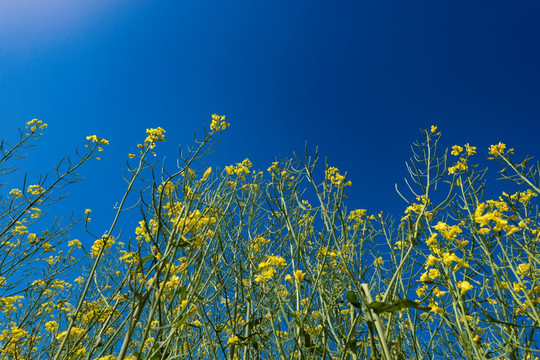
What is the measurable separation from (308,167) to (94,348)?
1.21 m

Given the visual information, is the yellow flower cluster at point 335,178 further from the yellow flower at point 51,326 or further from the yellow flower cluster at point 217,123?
the yellow flower at point 51,326

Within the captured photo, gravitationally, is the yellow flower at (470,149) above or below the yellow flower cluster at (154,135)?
above

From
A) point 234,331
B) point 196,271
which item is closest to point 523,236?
point 234,331

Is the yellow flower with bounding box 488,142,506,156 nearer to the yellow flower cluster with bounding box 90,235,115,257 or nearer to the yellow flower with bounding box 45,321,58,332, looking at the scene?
the yellow flower cluster with bounding box 90,235,115,257

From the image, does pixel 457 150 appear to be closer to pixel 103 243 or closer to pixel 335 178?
pixel 335 178

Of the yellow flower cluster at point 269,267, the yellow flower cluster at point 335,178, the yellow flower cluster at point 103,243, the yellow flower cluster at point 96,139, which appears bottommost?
the yellow flower cluster at point 269,267

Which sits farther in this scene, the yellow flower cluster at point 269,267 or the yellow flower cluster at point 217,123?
the yellow flower cluster at point 217,123

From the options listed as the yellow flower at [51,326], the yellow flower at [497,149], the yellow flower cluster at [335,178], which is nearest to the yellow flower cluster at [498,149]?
the yellow flower at [497,149]

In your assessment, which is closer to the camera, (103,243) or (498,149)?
(103,243)

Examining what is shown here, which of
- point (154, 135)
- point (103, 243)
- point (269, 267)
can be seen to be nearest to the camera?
point (103, 243)

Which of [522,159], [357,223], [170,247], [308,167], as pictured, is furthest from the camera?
[357,223]

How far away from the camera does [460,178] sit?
7.45 feet

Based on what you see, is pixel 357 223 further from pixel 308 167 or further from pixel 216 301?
pixel 216 301

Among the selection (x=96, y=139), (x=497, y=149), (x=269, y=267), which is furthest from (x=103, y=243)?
(x=497, y=149)
